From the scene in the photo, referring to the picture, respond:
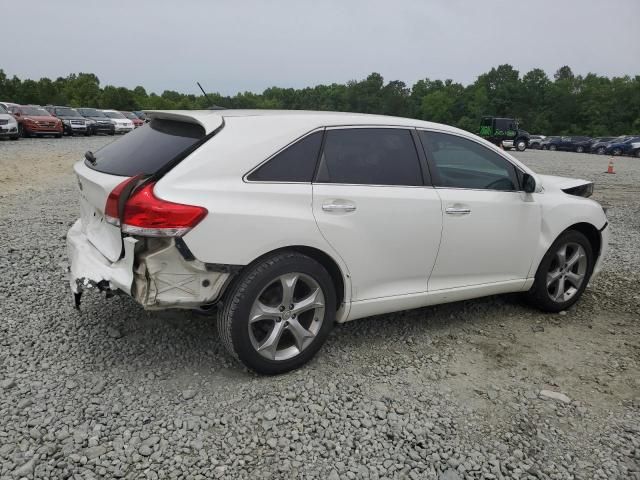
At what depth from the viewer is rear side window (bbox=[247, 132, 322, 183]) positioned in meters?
3.15

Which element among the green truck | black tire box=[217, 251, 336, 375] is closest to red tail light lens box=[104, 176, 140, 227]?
black tire box=[217, 251, 336, 375]

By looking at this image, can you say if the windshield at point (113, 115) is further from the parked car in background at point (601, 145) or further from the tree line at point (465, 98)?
the parked car in background at point (601, 145)

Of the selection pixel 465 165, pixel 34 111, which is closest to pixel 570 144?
pixel 34 111

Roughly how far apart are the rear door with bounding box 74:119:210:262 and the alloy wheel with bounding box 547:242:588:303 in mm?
3197

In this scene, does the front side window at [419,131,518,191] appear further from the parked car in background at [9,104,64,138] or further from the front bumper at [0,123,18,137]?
the parked car in background at [9,104,64,138]

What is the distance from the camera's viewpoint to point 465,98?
10156cm

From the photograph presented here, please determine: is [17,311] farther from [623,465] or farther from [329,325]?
[623,465]

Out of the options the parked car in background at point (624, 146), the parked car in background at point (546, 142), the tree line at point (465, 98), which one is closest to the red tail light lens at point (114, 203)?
the parked car in background at point (624, 146)

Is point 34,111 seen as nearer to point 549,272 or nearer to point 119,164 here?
point 119,164

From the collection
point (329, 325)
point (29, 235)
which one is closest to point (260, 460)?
point (329, 325)

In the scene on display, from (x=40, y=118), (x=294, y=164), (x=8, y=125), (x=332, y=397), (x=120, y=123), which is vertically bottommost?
(x=332, y=397)

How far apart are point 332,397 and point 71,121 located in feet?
95.6

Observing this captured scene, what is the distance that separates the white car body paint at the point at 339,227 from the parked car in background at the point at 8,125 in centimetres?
2097

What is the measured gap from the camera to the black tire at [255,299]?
302cm
